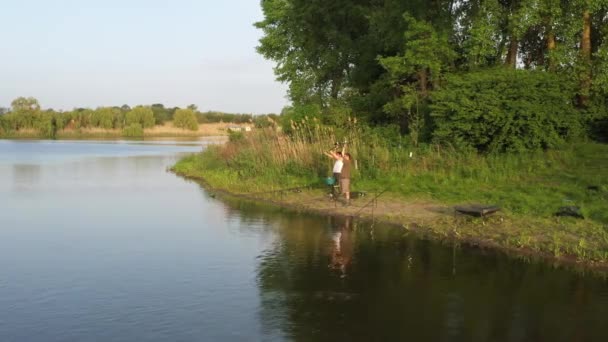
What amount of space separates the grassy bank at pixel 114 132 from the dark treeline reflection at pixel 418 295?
8268cm

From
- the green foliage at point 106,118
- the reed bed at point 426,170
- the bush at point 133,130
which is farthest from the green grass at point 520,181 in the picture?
the green foliage at point 106,118

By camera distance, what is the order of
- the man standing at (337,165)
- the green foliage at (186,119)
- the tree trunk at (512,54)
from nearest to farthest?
the man standing at (337,165) → the tree trunk at (512,54) → the green foliage at (186,119)

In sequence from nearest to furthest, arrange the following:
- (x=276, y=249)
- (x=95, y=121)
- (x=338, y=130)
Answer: (x=276, y=249) < (x=338, y=130) < (x=95, y=121)

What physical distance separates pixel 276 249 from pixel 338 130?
13750 millimetres

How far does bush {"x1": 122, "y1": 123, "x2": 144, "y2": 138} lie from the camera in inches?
4058

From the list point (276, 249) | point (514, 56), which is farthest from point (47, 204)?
point (514, 56)

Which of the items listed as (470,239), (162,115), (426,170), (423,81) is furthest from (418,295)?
(162,115)

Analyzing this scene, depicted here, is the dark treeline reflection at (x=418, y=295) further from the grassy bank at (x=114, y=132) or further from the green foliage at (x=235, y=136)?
the grassy bank at (x=114, y=132)

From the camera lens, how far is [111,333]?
23.6ft

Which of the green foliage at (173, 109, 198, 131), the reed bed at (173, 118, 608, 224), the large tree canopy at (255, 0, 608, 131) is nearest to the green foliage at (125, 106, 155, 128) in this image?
the green foliage at (173, 109, 198, 131)

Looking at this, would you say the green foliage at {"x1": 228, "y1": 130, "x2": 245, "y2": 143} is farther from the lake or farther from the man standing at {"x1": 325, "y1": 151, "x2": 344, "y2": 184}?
the lake

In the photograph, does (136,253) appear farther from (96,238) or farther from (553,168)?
(553,168)

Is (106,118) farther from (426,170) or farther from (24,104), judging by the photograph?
(426,170)

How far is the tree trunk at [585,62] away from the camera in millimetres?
20812
